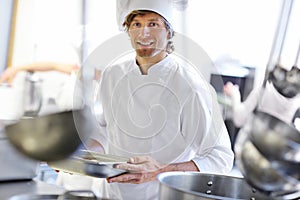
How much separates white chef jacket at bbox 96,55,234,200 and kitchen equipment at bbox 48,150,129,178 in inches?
7.5

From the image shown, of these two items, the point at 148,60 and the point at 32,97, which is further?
the point at 148,60

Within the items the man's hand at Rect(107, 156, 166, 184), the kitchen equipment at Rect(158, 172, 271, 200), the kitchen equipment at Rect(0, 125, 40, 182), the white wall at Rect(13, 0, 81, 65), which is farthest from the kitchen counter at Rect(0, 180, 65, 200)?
the white wall at Rect(13, 0, 81, 65)

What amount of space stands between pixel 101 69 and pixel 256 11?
140cm

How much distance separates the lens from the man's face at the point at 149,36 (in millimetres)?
1095

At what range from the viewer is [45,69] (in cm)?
105

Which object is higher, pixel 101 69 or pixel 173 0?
pixel 173 0

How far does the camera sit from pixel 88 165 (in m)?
0.77

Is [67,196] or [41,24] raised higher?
[41,24]

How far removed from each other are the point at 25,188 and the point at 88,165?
176 mm

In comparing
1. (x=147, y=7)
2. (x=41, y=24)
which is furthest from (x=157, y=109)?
(x=41, y=24)

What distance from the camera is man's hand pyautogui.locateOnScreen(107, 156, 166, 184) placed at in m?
0.93

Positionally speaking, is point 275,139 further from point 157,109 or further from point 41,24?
point 41,24

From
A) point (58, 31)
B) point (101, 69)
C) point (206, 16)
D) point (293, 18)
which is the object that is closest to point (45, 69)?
point (101, 69)

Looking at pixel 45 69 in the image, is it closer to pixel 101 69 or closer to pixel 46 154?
pixel 101 69
